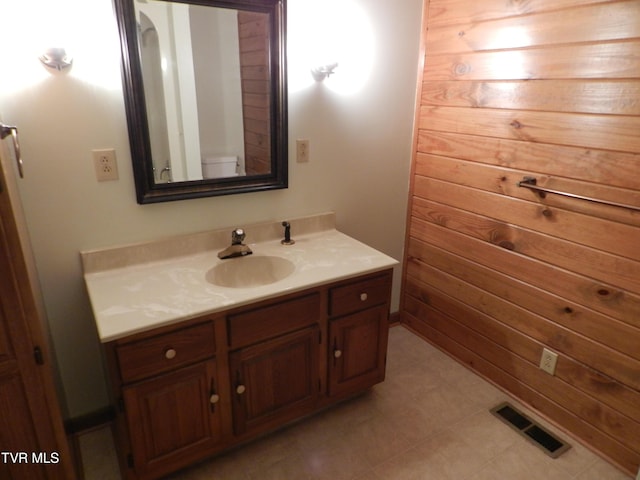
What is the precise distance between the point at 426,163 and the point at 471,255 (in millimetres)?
554

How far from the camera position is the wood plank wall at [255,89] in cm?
176

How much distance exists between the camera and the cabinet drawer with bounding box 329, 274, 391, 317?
1752 mm

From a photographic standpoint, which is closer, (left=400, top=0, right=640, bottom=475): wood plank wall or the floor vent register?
(left=400, top=0, right=640, bottom=475): wood plank wall

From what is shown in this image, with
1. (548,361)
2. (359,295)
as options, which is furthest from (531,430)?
Answer: (359,295)

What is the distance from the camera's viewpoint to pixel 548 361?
1.88m

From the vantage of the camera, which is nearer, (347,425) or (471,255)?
(347,425)

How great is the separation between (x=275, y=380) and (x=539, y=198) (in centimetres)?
133

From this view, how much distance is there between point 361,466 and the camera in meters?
1.73

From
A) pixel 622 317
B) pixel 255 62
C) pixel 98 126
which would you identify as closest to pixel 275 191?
pixel 255 62

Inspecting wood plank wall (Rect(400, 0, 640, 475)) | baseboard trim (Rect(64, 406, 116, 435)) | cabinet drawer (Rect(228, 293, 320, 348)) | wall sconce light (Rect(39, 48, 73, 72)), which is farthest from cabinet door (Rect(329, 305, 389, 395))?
wall sconce light (Rect(39, 48, 73, 72))

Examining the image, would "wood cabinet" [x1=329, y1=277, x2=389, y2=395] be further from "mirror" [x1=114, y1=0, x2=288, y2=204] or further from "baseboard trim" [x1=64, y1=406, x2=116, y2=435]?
"baseboard trim" [x1=64, y1=406, x2=116, y2=435]

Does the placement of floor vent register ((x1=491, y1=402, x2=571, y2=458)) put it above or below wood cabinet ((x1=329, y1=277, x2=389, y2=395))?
below

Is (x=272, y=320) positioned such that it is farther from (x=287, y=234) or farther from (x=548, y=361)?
(x=548, y=361)

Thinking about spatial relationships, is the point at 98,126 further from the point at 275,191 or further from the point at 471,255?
the point at 471,255
